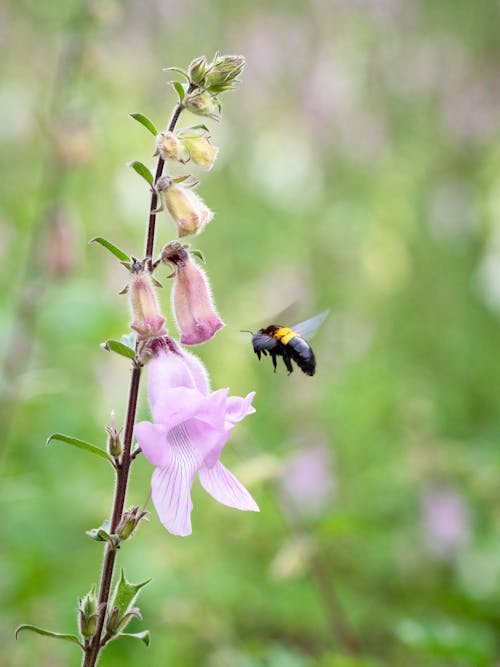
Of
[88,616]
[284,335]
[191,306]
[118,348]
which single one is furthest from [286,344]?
[88,616]

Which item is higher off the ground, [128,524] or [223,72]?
[223,72]

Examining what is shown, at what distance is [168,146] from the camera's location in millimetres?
1110

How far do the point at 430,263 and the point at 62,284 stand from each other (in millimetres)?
2915

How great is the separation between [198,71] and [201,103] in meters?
0.04

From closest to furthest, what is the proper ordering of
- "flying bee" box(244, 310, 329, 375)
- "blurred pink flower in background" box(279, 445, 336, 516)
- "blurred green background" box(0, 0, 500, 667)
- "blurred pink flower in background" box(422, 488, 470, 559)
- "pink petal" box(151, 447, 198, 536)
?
"pink petal" box(151, 447, 198, 536), "flying bee" box(244, 310, 329, 375), "blurred green background" box(0, 0, 500, 667), "blurred pink flower in background" box(422, 488, 470, 559), "blurred pink flower in background" box(279, 445, 336, 516)

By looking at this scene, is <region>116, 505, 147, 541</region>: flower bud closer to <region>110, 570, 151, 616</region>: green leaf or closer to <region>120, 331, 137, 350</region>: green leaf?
<region>110, 570, 151, 616</region>: green leaf

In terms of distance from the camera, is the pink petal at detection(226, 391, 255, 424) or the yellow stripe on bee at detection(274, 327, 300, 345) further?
the yellow stripe on bee at detection(274, 327, 300, 345)

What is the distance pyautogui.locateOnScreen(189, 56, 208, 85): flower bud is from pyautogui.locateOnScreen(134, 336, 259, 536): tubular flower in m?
0.32

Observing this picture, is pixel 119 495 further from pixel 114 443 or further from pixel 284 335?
pixel 284 335

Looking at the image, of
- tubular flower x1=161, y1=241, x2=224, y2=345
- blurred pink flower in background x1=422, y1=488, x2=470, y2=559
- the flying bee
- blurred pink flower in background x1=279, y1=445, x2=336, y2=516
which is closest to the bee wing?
the flying bee

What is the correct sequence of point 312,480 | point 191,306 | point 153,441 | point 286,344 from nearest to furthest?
point 153,441 → point 191,306 → point 286,344 → point 312,480

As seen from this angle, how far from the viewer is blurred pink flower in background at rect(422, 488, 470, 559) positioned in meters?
3.01

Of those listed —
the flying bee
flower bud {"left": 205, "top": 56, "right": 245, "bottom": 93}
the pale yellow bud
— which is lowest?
the pale yellow bud

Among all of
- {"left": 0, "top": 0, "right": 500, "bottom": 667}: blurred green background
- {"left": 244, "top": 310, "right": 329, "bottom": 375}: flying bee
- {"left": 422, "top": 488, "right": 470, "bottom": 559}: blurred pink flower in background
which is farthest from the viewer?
{"left": 422, "top": 488, "right": 470, "bottom": 559}: blurred pink flower in background
